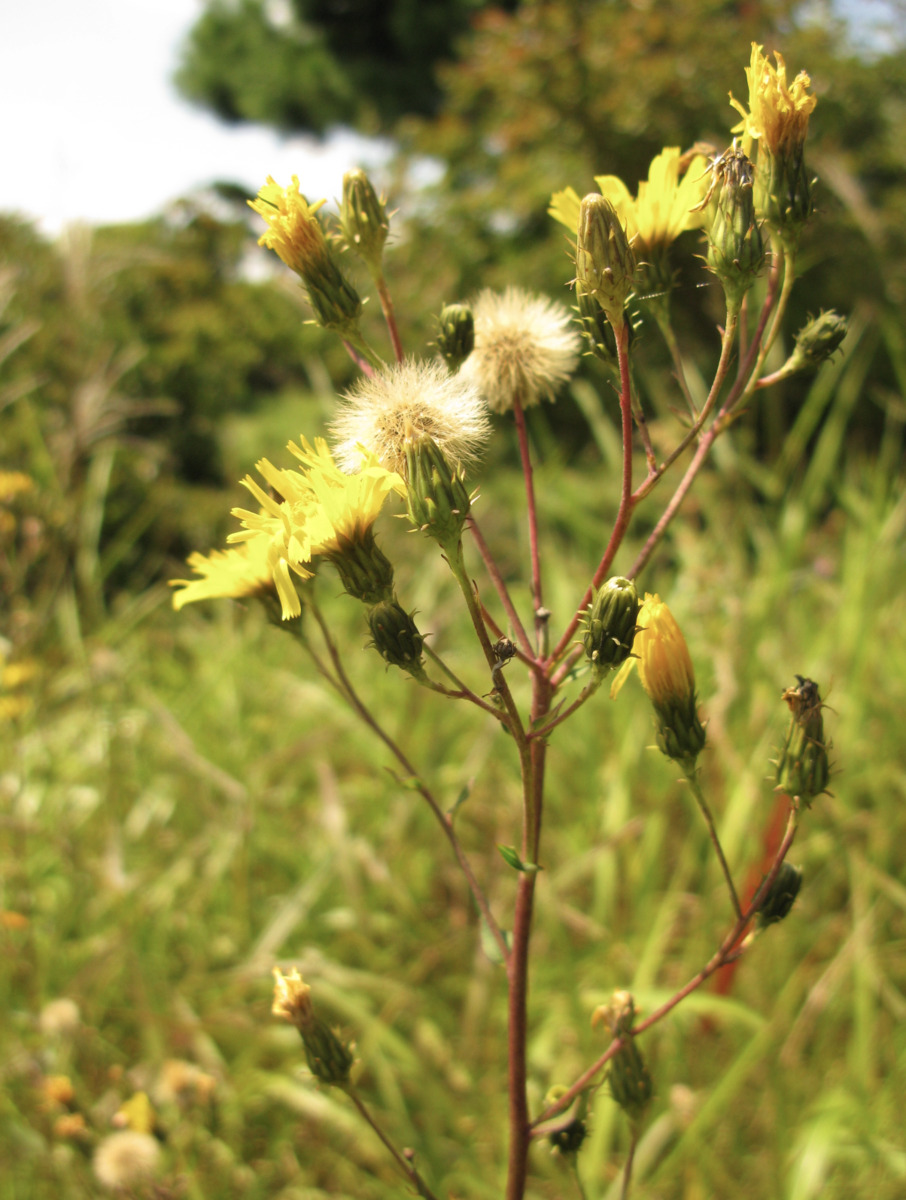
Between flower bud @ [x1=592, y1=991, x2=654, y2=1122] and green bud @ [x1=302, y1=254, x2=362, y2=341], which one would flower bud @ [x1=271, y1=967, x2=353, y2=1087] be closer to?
flower bud @ [x1=592, y1=991, x2=654, y2=1122]

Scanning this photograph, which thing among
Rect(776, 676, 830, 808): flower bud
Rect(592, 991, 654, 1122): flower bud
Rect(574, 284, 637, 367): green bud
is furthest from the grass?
Rect(574, 284, 637, 367): green bud

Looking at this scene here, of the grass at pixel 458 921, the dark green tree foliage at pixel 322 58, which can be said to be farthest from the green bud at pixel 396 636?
the dark green tree foliage at pixel 322 58

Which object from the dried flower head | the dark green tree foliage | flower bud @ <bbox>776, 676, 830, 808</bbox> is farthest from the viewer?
the dark green tree foliage

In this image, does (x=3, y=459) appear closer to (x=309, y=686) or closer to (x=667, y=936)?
(x=309, y=686)

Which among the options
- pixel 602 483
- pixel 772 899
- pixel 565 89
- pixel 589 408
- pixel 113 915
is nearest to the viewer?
pixel 772 899

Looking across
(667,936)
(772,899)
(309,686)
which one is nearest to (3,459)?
(309,686)
